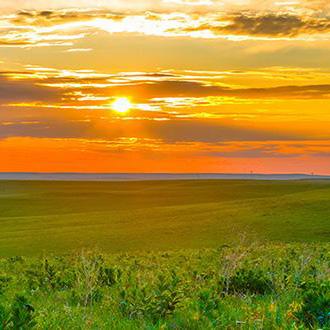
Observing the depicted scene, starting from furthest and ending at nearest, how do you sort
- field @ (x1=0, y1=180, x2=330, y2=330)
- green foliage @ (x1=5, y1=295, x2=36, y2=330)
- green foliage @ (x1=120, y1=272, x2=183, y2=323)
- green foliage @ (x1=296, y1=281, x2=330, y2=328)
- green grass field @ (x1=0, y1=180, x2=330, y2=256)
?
green grass field @ (x1=0, y1=180, x2=330, y2=256)
green foliage @ (x1=120, y1=272, x2=183, y2=323)
field @ (x1=0, y1=180, x2=330, y2=330)
green foliage @ (x1=296, y1=281, x2=330, y2=328)
green foliage @ (x1=5, y1=295, x2=36, y2=330)

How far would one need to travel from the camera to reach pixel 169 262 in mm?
22078

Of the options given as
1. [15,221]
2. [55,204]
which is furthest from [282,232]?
[55,204]

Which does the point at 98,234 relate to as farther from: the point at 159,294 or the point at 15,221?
the point at 159,294

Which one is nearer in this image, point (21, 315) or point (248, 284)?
point (21, 315)

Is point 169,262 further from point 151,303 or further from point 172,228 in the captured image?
point 172,228

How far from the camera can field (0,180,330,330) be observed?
802 centimetres

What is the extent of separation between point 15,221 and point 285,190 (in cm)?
6335

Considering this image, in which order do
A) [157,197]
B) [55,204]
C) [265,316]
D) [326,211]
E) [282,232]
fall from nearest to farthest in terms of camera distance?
[265,316]
[282,232]
[326,211]
[55,204]
[157,197]

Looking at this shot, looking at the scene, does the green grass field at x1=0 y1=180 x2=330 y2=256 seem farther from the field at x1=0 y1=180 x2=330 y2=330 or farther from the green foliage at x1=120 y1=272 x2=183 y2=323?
the green foliage at x1=120 y1=272 x2=183 y2=323

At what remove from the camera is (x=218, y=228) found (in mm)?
53500

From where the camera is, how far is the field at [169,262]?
8023 millimetres

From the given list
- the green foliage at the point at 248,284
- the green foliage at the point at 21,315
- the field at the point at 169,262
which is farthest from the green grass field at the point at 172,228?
the green foliage at the point at 21,315

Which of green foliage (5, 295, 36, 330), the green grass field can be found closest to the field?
green foliage (5, 295, 36, 330)

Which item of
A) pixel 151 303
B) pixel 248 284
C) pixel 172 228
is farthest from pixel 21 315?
pixel 172 228
